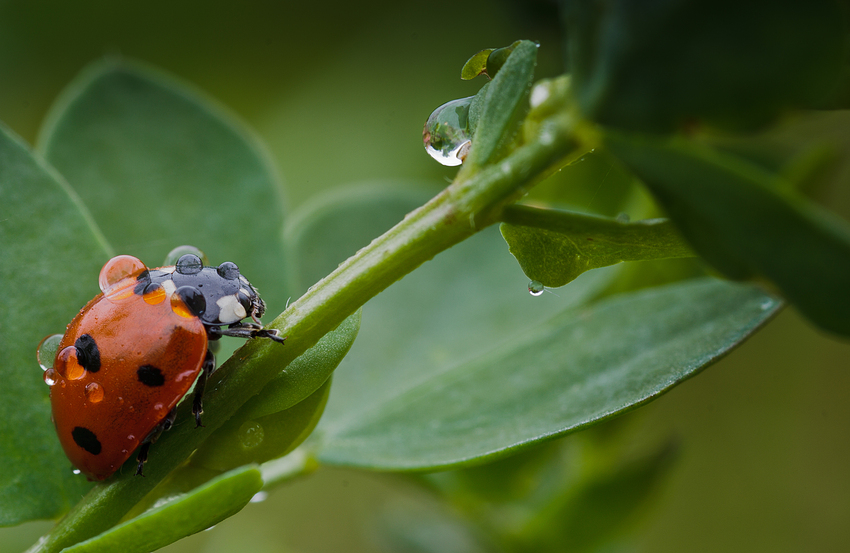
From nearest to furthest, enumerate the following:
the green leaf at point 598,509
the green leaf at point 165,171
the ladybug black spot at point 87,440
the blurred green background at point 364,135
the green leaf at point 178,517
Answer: the green leaf at point 178,517 < the ladybug black spot at point 87,440 < the green leaf at point 165,171 < the green leaf at point 598,509 < the blurred green background at point 364,135

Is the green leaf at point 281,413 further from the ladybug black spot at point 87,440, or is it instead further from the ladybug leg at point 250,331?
the ladybug black spot at point 87,440

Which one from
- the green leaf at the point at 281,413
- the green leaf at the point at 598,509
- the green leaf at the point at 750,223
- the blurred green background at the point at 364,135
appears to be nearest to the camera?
the green leaf at the point at 750,223

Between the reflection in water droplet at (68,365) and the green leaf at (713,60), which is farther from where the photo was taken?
the reflection in water droplet at (68,365)

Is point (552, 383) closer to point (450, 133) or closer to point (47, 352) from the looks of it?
point (450, 133)

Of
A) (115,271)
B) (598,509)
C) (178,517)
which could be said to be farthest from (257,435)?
(598,509)

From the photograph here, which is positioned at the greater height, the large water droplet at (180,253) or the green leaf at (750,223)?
the large water droplet at (180,253)

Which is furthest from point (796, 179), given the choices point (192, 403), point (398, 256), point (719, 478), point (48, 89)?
point (48, 89)

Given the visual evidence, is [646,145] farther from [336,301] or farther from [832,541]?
[832,541]

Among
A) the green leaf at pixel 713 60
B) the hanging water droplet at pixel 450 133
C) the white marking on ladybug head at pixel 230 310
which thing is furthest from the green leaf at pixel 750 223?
the white marking on ladybug head at pixel 230 310

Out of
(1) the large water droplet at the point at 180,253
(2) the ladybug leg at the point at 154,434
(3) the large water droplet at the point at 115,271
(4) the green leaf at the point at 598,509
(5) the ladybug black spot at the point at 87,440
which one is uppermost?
(3) the large water droplet at the point at 115,271
